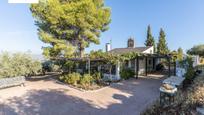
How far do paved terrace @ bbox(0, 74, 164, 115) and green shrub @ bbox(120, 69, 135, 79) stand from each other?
4.88m

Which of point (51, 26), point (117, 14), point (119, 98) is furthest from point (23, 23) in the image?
point (119, 98)

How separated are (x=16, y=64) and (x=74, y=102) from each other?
9.92 m

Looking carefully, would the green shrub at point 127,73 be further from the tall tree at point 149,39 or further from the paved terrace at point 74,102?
the tall tree at point 149,39

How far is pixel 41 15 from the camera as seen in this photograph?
16984mm

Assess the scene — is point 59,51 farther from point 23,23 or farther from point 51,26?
point 23,23

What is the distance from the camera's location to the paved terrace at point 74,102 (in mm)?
8562

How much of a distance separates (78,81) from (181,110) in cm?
1075

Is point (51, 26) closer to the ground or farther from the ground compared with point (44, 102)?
farther from the ground

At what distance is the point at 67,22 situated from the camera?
653 inches

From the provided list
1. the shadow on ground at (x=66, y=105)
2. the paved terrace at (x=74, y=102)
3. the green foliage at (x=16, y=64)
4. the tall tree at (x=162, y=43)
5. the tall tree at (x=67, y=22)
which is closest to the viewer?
the shadow on ground at (x=66, y=105)

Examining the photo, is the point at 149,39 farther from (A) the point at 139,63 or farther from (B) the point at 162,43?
(A) the point at 139,63

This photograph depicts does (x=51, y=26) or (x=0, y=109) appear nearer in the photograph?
(x=0, y=109)

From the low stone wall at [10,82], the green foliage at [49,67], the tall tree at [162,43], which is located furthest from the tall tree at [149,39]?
the low stone wall at [10,82]

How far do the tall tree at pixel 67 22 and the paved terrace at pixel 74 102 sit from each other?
19.5 feet
